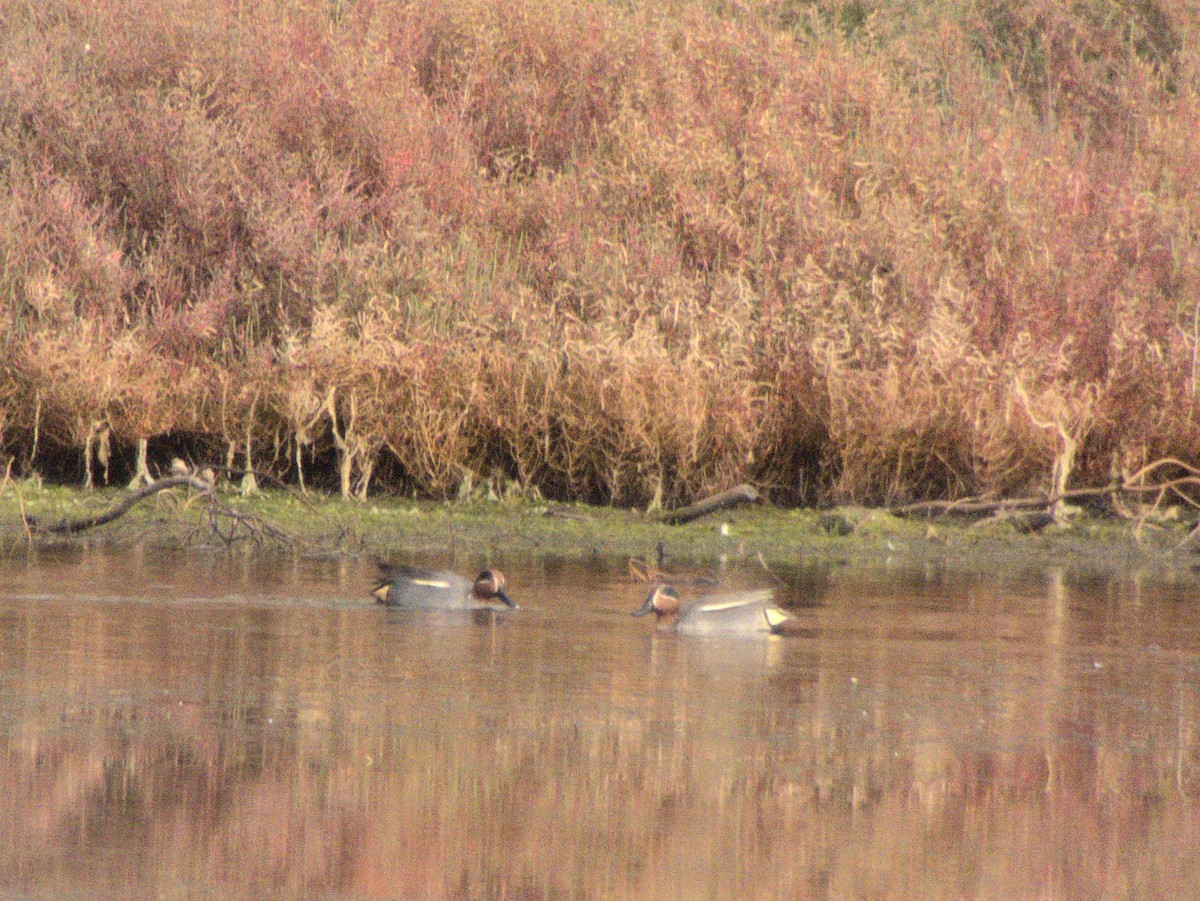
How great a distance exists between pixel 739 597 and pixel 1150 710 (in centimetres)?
258

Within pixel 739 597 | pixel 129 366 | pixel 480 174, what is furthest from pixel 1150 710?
pixel 480 174

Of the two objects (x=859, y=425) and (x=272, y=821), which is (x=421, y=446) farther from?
(x=272, y=821)

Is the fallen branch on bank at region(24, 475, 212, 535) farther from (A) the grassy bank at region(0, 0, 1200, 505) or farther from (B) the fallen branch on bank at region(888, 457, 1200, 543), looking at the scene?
(B) the fallen branch on bank at region(888, 457, 1200, 543)

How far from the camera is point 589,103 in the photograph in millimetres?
21547

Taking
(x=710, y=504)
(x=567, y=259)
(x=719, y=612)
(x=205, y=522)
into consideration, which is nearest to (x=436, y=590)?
(x=719, y=612)

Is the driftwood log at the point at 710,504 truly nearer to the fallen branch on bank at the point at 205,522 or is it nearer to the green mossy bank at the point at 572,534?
the green mossy bank at the point at 572,534

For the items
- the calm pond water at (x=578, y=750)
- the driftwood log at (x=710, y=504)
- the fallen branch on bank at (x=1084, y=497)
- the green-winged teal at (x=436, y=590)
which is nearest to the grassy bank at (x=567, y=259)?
the fallen branch on bank at (x=1084, y=497)

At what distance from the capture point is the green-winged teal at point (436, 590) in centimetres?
1048

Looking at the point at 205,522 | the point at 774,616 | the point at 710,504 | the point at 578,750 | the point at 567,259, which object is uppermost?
the point at 567,259

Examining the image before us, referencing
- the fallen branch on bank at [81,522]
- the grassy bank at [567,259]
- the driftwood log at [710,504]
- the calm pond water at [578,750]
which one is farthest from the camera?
the grassy bank at [567,259]

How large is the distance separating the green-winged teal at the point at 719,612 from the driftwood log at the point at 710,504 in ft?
14.3

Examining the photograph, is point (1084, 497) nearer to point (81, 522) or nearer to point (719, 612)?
point (719, 612)

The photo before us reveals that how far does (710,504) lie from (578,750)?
306 inches

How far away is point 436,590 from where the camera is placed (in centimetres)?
1060
